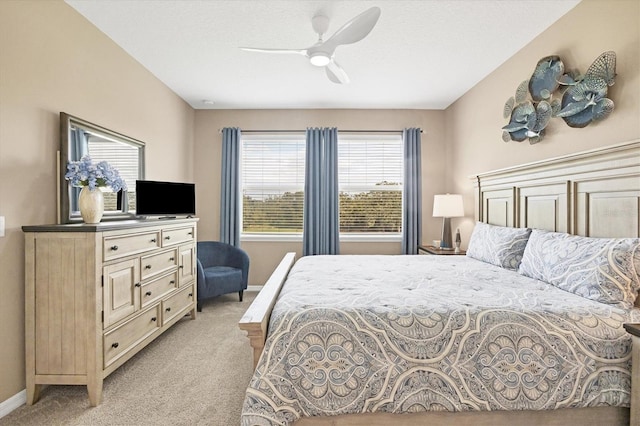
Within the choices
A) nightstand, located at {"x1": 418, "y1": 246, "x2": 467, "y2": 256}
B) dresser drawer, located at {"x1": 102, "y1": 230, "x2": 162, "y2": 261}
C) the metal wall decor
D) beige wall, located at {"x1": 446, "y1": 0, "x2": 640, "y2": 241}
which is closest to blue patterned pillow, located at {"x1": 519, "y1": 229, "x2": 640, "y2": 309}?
beige wall, located at {"x1": 446, "y1": 0, "x2": 640, "y2": 241}

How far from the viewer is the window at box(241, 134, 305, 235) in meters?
4.91

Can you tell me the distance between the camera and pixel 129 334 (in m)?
2.38

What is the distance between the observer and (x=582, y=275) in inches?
72.6

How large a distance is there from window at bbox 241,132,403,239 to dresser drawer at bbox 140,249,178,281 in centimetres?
185

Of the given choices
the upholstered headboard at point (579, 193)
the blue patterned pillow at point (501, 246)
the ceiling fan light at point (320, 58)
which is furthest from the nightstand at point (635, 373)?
the ceiling fan light at point (320, 58)

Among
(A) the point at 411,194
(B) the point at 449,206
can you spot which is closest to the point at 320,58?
(B) the point at 449,206

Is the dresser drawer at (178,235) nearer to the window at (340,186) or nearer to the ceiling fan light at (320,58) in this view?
the window at (340,186)

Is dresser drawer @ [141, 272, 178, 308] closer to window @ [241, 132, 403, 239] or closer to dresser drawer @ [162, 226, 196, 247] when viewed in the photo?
dresser drawer @ [162, 226, 196, 247]

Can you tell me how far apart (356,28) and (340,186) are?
2.92m

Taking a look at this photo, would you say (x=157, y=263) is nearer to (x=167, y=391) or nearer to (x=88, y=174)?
(x=88, y=174)

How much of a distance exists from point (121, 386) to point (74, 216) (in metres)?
1.30

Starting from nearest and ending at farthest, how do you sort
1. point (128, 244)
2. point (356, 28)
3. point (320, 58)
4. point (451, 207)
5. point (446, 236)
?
point (356, 28) → point (128, 244) → point (320, 58) → point (451, 207) → point (446, 236)

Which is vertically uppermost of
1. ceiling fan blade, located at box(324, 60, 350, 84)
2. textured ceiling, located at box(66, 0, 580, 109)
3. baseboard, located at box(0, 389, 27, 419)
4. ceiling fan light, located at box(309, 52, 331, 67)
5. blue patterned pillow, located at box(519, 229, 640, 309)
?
textured ceiling, located at box(66, 0, 580, 109)

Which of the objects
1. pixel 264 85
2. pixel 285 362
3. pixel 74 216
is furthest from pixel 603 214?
pixel 74 216
